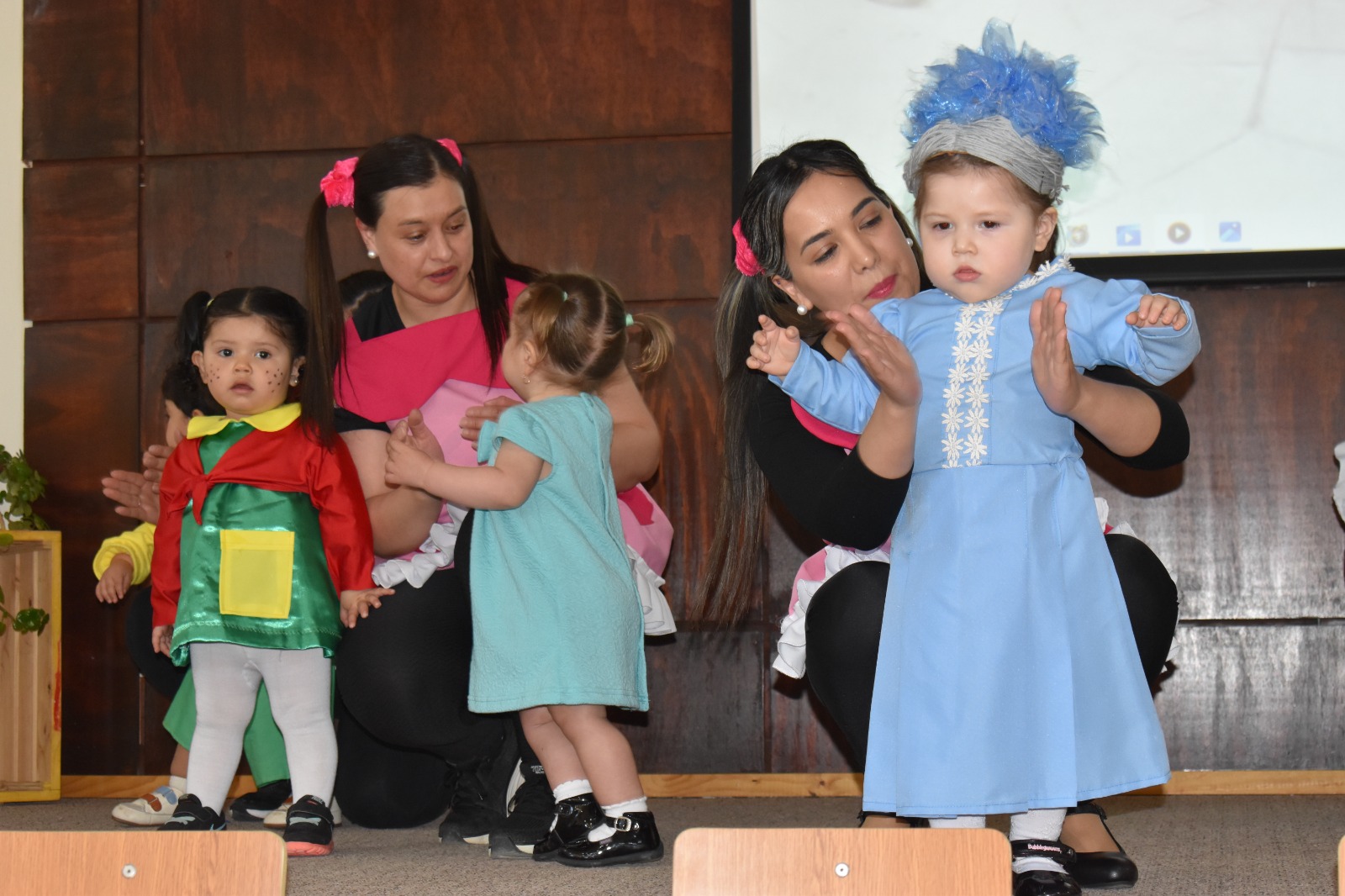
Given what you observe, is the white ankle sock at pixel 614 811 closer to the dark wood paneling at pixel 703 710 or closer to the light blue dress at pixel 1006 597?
the light blue dress at pixel 1006 597

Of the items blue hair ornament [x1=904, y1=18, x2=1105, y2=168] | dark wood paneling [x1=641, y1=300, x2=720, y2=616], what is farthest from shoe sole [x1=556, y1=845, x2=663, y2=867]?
blue hair ornament [x1=904, y1=18, x2=1105, y2=168]

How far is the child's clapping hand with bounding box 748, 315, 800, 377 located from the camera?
162 centimetres

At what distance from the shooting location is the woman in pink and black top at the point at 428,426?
2193 mm

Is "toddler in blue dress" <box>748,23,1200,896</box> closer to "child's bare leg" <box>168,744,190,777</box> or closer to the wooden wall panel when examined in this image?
the wooden wall panel

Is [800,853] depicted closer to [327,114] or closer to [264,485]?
[264,485]

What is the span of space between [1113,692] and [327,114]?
225cm

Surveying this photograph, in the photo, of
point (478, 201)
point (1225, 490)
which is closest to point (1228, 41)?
point (1225, 490)

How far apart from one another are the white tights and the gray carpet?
6.5 inches

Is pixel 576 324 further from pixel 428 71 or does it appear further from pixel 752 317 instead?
pixel 428 71

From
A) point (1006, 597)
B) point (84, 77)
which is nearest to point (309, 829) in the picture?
point (1006, 597)

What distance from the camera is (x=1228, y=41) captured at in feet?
9.10

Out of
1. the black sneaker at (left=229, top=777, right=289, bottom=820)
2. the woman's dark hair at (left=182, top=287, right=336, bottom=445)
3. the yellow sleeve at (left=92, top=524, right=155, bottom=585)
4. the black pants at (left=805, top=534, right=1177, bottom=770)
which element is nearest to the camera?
the black pants at (left=805, top=534, right=1177, bottom=770)

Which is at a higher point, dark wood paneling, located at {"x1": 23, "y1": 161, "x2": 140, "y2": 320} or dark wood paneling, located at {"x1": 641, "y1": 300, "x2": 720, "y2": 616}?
dark wood paneling, located at {"x1": 23, "y1": 161, "x2": 140, "y2": 320}

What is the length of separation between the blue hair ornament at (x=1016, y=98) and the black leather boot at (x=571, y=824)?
3.61 ft
